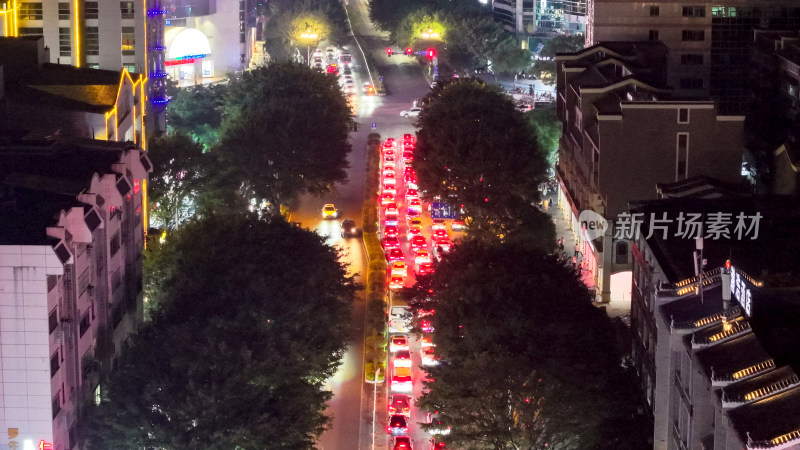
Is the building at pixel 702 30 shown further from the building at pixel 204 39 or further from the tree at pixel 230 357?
the building at pixel 204 39

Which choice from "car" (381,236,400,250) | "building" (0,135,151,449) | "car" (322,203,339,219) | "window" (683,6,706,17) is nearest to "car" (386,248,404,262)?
"car" (381,236,400,250)

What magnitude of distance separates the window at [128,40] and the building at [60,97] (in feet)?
61.0

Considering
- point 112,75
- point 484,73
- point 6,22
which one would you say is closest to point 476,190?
point 112,75

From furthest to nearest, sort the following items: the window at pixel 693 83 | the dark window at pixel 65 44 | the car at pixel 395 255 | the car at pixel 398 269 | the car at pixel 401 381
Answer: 1. the window at pixel 693 83
2. the dark window at pixel 65 44
3. the car at pixel 395 255
4. the car at pixel 398 269
5. the car at pixel 401 381

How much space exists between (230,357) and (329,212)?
49.7 metres

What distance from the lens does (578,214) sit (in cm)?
9656

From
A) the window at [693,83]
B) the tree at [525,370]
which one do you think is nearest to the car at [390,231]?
the window at [693,83]

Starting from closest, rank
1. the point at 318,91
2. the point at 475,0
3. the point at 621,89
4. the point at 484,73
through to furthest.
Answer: the point at 621,89 < the point at 318,91 < the point at 484,73 < the point at 475,0

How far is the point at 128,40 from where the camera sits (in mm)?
105938

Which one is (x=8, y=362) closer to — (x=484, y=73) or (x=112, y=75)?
(x=112, y=75)

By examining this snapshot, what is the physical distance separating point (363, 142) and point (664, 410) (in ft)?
271

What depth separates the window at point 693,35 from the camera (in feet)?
370

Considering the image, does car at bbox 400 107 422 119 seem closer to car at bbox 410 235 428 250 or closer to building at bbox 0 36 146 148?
car at bbox 410 235 428 250

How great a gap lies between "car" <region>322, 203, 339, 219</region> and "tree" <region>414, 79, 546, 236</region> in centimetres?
718
